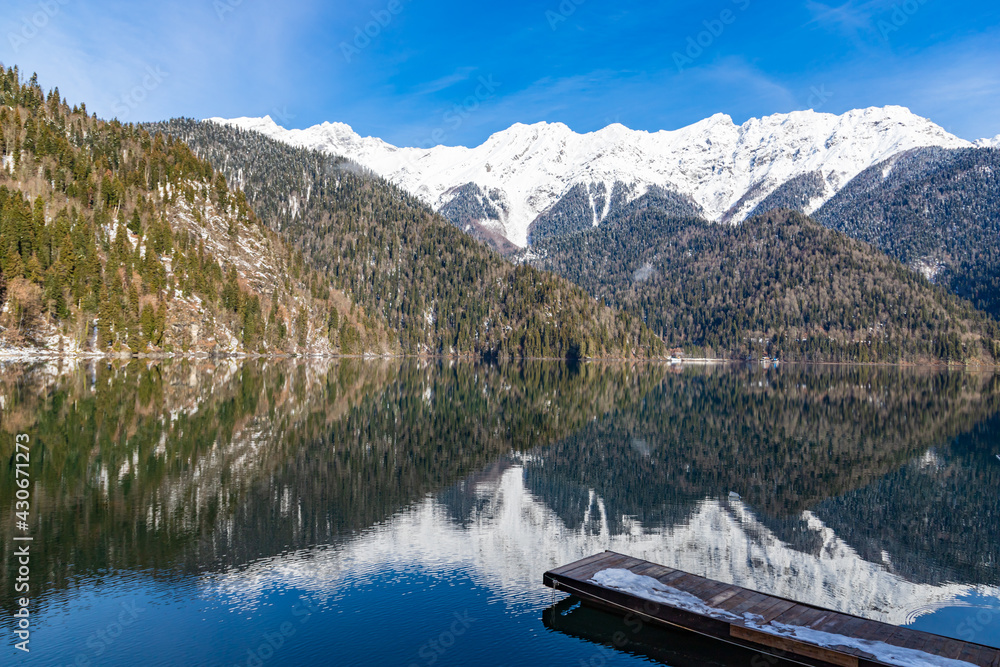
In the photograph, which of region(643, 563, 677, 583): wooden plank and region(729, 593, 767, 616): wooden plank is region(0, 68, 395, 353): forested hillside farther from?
region(729, 593, 767, 616): wooden plank

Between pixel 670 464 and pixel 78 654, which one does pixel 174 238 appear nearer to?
pixel 670 464

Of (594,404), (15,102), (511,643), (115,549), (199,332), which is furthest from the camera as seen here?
(15,102)

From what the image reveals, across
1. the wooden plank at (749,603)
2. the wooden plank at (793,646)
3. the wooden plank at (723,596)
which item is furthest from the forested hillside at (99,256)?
the wooden plank at (793,646)

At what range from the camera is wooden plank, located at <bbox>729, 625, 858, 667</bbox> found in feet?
62.9

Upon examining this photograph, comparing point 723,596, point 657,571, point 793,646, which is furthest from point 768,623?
point 657,571

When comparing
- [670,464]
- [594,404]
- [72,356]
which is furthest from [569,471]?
[72,356]

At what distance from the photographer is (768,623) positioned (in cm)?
2131

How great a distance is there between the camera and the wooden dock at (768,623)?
19328mm

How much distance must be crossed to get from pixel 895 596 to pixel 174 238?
644ft

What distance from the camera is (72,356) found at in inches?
5536

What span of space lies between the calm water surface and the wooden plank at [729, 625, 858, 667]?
0.75 metres

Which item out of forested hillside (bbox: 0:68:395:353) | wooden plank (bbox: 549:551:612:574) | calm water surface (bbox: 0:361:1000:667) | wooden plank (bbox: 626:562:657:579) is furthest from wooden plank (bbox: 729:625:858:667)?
forested hillside (bbox: 0:68:395:353)

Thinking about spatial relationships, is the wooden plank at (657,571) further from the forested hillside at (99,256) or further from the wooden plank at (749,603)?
the forested hillside at (99,256)

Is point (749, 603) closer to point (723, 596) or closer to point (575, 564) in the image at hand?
point (723, 596)
